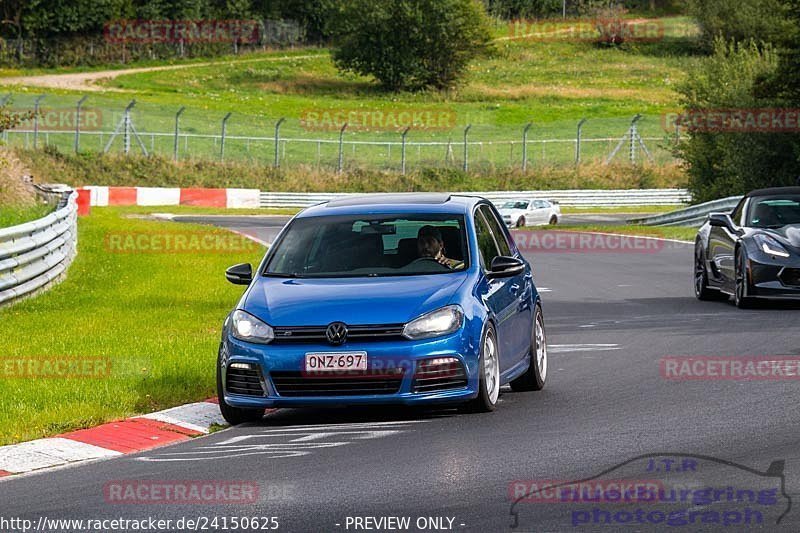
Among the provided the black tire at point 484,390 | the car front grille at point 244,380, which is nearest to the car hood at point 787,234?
the black tire at point 484,390

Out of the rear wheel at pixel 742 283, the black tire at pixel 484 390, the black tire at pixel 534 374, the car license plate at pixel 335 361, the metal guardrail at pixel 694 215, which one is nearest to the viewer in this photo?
the car license plate at pixel 335 361

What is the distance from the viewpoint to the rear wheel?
18000 mm

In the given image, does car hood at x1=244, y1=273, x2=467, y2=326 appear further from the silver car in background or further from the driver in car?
the silver car in background

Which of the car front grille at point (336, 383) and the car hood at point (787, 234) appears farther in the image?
the car hood at point (787, 234)

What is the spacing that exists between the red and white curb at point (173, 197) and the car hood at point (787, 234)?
→ 116 feet

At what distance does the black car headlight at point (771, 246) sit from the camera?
700 inches

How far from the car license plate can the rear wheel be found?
31.3ft

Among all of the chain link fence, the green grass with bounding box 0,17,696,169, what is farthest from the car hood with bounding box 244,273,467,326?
the green grass with bounding box 0,17,696,169

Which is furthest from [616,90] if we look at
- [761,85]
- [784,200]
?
[784,200]

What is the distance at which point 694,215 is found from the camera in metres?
40.2

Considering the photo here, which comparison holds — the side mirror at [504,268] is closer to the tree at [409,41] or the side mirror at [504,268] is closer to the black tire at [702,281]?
the black tire at [702,281]

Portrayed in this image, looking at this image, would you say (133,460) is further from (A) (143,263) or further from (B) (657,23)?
(B) (657,23)

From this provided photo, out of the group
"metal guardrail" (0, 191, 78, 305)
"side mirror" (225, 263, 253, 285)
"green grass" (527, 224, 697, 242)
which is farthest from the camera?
"green grass" (527, 224, 697, 242)

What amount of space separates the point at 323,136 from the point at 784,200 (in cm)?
5451
